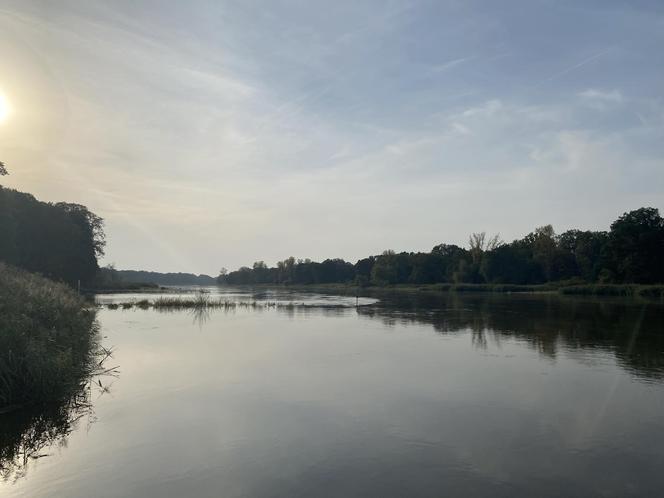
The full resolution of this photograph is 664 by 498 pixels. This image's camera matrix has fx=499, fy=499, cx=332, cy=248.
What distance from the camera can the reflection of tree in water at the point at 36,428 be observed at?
30.5ft

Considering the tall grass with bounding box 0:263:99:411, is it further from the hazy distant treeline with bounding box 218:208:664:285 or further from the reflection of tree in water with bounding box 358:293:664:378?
the hazy distant treeline with bounding box 218:208:664:285

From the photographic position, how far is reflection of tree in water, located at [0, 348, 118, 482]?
9289 millimetres

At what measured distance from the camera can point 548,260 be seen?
112625 millimetres

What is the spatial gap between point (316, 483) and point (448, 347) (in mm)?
15870

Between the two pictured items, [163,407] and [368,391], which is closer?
[163,407]

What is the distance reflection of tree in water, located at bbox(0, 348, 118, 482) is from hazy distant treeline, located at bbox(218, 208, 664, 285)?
88.3m

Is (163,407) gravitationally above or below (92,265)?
below

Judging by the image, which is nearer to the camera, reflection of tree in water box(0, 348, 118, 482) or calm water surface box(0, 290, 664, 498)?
calm water surface box(0, 290, 664, 498)

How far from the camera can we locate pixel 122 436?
10742 mm

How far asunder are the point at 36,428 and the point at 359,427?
7.15 metres

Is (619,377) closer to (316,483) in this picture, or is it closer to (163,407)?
(316,483)

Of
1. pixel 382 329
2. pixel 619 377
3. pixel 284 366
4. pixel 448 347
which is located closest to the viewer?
pixel 619 377

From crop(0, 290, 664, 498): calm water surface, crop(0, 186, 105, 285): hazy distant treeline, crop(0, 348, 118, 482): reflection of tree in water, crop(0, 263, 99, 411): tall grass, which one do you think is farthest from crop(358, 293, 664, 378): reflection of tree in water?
crop(0, 186, 105, 285): hazy distant treeline

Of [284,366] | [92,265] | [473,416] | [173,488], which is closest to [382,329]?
[284,366]
